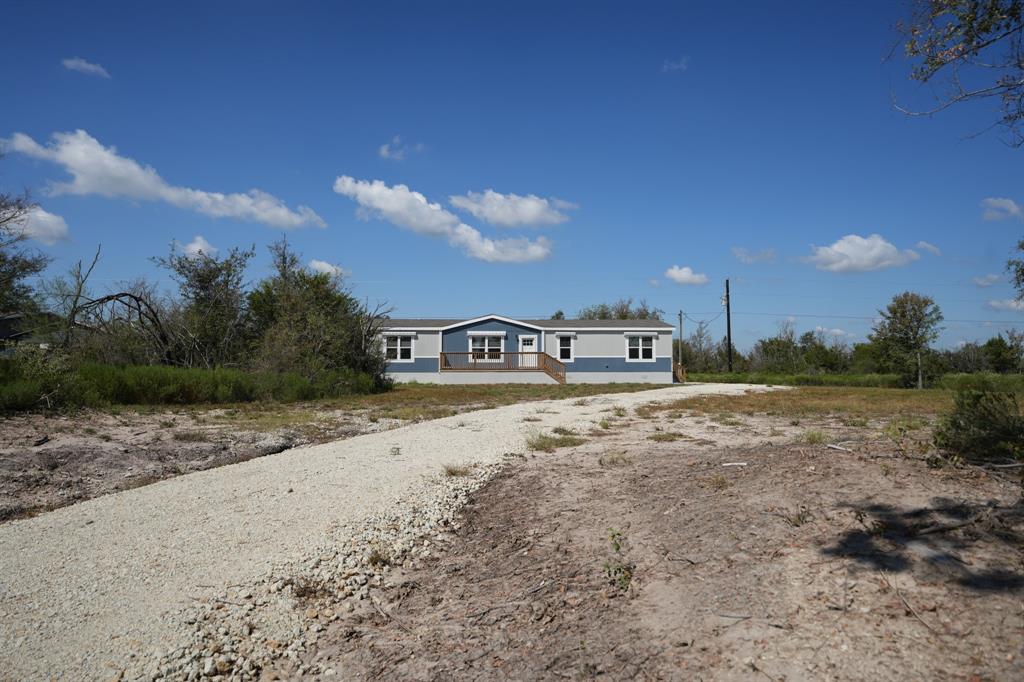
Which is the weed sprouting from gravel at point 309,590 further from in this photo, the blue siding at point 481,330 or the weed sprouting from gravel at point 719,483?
the blue siding at point 481,330

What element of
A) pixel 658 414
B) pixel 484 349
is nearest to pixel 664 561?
pixel 658 414

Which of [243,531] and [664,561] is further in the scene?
[243,531]

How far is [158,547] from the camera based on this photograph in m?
4.64

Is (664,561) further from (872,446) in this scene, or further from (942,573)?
(872,446)

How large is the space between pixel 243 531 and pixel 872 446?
18.7 ft

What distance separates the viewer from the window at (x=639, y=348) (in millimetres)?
38156

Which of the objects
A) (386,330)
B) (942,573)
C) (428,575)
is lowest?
(428,575)

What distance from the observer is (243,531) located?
16.7 feet

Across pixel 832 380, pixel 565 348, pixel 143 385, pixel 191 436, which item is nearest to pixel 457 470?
pixel 191 436

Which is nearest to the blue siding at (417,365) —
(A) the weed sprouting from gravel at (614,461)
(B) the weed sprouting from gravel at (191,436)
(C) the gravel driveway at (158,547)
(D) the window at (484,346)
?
(D) the window at (484,346)

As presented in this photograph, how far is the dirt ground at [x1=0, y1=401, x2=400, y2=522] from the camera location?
6793 mm

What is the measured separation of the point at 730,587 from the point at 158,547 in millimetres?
3894

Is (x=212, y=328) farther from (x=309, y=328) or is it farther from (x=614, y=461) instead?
(x=614, y=461)

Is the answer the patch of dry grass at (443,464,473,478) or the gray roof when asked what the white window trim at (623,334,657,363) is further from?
the patch of dry grass at (443,464,473,478)
